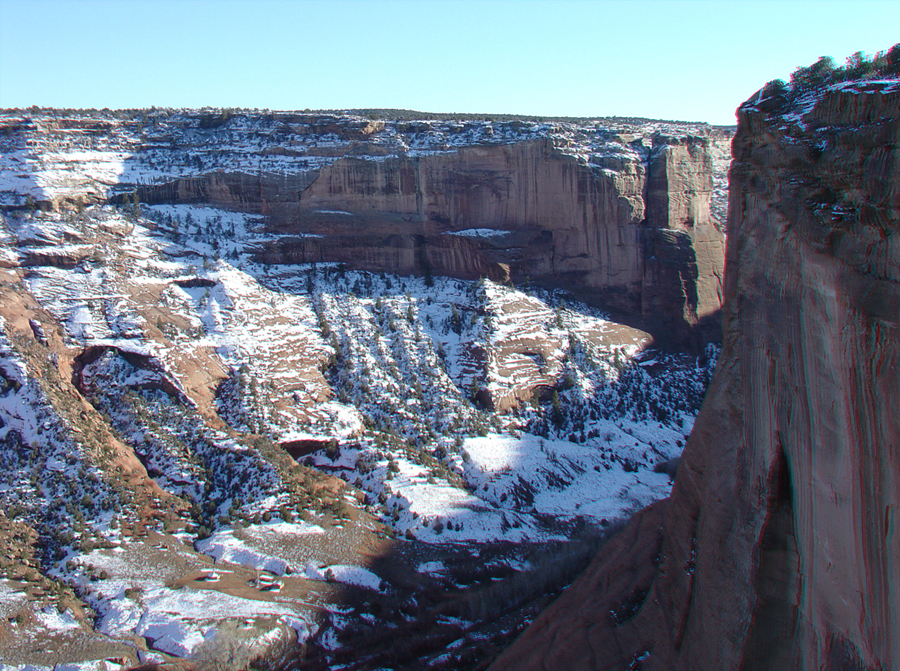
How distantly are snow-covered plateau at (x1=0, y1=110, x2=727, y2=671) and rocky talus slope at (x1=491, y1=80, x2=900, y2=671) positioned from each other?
14.9 m

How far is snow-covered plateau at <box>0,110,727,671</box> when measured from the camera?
92.3ft

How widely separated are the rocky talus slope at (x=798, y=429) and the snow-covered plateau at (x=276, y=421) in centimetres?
1487

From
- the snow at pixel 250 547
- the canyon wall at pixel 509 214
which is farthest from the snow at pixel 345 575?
the canyon wall at pixel 509 214

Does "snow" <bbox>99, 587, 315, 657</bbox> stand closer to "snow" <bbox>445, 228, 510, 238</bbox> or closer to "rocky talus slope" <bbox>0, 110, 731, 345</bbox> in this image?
"rocky talus slope" <bbox>0, 110, 731, 345</bbox>

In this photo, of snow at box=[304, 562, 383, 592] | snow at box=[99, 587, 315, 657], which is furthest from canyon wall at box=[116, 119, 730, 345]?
snow at box=[99, 587, 315, 657]

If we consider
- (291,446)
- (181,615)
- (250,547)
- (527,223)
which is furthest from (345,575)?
(527,223)

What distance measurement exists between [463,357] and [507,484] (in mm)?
12887

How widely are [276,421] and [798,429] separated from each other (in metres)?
34.6

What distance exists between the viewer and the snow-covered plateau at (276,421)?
92.3 ft

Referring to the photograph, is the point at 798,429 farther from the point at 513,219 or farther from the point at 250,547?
the point at 513,219

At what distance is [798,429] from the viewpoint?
33.3 feet

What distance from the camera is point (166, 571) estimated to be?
29844 mm

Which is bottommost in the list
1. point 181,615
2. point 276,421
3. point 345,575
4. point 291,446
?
point 345,575

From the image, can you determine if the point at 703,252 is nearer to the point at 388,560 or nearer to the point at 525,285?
the point at 525,285
